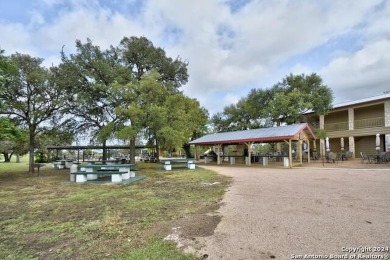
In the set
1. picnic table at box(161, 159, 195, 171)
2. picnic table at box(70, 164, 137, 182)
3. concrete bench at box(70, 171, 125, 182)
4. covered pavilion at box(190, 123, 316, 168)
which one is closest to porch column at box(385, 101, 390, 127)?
covered pavilion at box(190, 123, 316, 168)

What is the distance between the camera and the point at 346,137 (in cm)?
2517

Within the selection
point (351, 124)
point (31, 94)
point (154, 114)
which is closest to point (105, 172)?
point (154, 114)

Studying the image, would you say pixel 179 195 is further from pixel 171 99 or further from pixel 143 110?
pixel 171 99

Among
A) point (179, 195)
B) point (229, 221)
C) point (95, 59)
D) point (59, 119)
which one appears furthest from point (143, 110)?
point (229, 221)

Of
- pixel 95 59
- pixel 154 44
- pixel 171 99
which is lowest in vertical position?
pixel 171 99

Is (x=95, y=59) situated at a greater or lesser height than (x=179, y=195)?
greater

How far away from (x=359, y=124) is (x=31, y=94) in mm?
27439

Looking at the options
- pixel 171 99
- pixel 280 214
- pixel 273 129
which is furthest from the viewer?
pixel 273 129

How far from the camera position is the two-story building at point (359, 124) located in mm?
21962

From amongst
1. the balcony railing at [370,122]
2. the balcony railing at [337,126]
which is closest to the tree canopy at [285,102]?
the balcony railing at [337,126]

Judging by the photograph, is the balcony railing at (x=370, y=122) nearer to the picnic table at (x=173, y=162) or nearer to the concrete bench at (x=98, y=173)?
the picnic table at (x=173, y=162)

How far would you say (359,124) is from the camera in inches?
941

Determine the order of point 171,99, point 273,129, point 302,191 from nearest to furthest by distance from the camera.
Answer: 1. point 302,191
2. point 171,99
3. point 273,129

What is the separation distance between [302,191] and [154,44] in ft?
52.6
